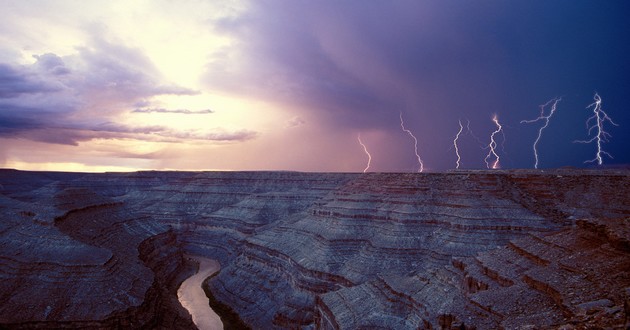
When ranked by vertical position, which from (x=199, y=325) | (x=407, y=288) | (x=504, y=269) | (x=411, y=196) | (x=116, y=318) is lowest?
(x=199, y=325)

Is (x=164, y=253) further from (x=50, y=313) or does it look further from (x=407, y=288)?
(x=407, y=288)

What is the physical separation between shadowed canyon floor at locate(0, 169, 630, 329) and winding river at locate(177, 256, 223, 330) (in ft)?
6.54

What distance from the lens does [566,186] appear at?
51.8 meters

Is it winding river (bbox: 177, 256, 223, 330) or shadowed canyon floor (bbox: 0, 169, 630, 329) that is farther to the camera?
winding river (bbox: 177, 256, 223, 330)

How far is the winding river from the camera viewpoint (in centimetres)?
5278

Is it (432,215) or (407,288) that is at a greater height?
(432,215)

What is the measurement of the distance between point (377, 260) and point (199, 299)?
29565 mm

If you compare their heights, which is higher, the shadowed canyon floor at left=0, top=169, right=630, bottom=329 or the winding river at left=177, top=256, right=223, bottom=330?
the shadowed canyon floor at left=0, top=169, right=630, bottom=329

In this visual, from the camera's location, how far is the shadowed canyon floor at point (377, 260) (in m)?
25.2

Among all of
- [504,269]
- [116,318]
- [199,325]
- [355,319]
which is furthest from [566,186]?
[116,318]

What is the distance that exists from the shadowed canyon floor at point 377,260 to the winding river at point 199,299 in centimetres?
199

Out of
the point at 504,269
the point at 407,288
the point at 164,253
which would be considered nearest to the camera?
the point at 504,269

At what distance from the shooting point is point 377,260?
4931 centimetres

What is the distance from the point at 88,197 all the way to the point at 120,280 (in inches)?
1553
